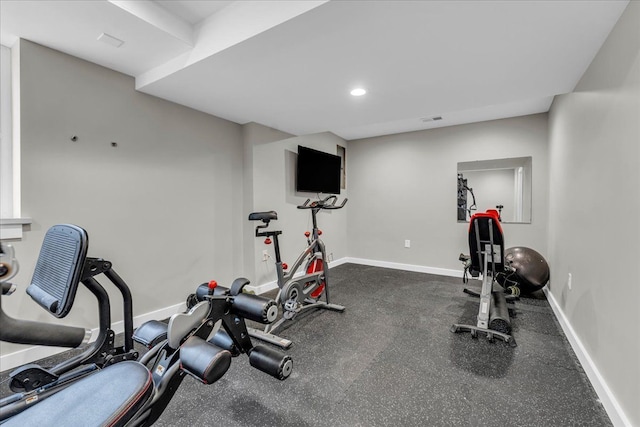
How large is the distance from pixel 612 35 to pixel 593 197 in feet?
3.28

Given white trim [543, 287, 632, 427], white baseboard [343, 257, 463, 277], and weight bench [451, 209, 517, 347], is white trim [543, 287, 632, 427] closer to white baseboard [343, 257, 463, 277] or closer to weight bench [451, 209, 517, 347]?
weight bench [451, 209, 517, 347]

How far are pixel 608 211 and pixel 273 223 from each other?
127 inches

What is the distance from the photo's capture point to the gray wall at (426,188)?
401 cm

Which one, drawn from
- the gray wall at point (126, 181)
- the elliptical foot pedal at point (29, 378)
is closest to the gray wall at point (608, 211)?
the elliptical foot pedal at point (29, 378)

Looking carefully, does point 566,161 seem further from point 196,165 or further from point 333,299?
point 196,165

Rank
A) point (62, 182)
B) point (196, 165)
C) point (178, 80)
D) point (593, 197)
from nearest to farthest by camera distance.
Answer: point (593, 197)
point (62, 182)
point (178, 80)
point (196, 165)

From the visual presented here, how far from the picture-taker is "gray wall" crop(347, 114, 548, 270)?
13.1 ft

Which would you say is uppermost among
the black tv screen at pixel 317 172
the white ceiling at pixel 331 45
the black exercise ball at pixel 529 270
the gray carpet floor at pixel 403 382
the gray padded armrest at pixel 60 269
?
the white ceiling at pixel 331 45

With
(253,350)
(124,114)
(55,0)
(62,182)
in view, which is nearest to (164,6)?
(55,0)

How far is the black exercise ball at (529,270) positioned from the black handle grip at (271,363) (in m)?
3.02

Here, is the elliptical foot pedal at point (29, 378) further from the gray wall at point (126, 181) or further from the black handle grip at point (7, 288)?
the gray wall at point (126, 181)

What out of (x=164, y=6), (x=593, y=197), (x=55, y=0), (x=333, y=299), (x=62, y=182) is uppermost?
(x=164, y=6)

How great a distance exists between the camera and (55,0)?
1623 millimetres

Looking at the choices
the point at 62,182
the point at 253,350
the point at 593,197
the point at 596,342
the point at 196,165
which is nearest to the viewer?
the point at 253,350
